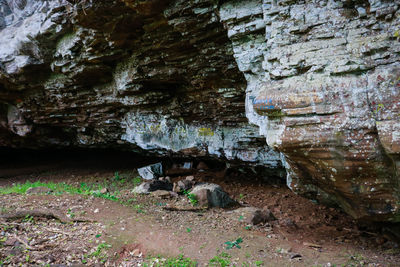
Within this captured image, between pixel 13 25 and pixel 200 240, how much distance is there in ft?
30.8

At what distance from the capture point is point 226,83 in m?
7.18

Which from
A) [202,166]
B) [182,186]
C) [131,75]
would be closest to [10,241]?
[182,186]

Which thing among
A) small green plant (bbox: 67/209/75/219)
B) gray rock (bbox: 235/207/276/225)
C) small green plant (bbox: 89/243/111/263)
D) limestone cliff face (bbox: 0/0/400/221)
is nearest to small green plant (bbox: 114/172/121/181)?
limestone cliff face (bbox: 0/0/400/221)

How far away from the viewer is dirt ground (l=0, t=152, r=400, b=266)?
412cm

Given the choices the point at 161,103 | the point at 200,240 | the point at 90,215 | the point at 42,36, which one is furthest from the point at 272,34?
the point at 42,36

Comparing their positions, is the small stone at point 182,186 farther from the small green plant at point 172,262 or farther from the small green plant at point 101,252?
the small green plant at point 172,262

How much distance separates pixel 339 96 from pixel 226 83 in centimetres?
391

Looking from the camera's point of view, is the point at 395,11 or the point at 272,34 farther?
the point at 272,34

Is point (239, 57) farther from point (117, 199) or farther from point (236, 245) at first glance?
point (117, 199)

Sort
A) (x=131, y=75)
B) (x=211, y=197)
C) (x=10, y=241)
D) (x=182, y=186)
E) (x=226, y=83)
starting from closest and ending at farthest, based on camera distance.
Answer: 1. (x=10, y=241)
2. (x=211, y=197)
3. (x=226, y=83)
4. (x=182, y=186)
5. (x=131, y=75)

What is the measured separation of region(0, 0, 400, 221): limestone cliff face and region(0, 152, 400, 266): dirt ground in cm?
82

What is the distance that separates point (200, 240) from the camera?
470cm

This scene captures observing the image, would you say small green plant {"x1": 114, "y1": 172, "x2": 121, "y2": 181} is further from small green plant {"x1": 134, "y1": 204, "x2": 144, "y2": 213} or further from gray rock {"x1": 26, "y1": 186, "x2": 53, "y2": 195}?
small green plant {"x1": 134, "y1": 204, "x2": 144, "y2": 213}

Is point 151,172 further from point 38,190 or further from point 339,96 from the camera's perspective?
point 339,96
